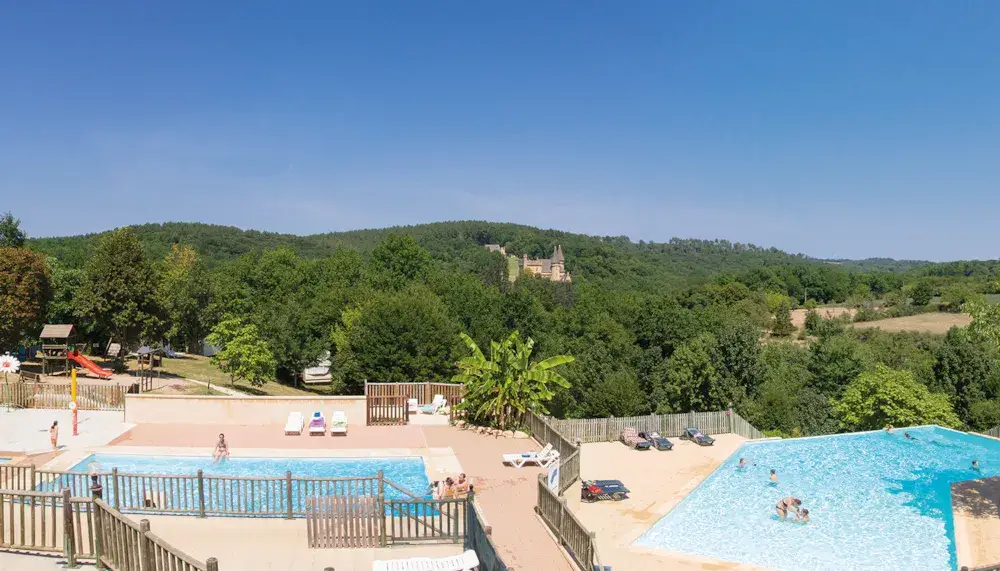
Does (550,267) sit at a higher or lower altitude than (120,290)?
higher


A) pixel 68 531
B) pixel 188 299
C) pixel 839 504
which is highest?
pixel 188 299

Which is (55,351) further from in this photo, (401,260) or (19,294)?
(401,260)

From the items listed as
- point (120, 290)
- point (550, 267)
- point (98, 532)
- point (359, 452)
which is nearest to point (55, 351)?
point (120, 290)

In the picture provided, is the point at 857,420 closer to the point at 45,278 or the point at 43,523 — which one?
the point at 43,523

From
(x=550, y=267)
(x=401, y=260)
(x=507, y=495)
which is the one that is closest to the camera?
(x=507, y=495)

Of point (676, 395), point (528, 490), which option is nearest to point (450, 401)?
point (528, 490)

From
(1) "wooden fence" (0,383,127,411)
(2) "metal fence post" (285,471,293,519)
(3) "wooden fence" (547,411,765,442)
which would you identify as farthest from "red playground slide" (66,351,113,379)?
(3) "wooden fence" (547,411,765,442)

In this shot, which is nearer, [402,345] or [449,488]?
[449,488]
